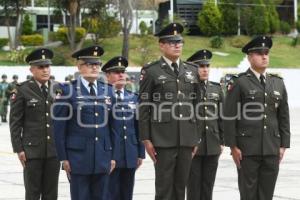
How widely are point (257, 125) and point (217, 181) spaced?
4339mm

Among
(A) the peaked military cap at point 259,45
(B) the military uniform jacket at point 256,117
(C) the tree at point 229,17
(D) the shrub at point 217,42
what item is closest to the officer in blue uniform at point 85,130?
(B) the military uniform jacket at point 256,117

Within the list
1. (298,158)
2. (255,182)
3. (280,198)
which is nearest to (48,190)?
(255,182)

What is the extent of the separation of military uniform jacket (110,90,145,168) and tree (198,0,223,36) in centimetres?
4652

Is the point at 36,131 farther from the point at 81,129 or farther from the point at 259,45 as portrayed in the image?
the point at 259,45

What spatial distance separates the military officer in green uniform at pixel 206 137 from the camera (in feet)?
28.7

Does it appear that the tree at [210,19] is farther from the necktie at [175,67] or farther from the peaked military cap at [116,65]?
the necktie at [175,67]

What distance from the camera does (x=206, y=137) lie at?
29.3 ft

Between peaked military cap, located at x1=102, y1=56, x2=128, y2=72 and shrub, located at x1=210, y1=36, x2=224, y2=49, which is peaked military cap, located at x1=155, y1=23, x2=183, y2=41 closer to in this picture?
peaked military cap, located at x1=102, y1=56, x2=128, y2=72

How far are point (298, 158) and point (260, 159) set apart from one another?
7.68 metres

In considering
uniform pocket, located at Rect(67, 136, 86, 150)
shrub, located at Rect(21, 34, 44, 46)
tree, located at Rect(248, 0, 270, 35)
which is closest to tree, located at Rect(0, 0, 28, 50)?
shrub, located at Rect(21, 34, 44, 46)

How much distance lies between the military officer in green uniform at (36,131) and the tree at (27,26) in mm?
45270

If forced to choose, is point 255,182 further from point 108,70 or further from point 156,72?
point 108,70

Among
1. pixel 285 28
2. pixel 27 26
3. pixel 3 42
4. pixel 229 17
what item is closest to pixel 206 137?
pixel 3 42

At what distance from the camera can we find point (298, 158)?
15.0 metres
